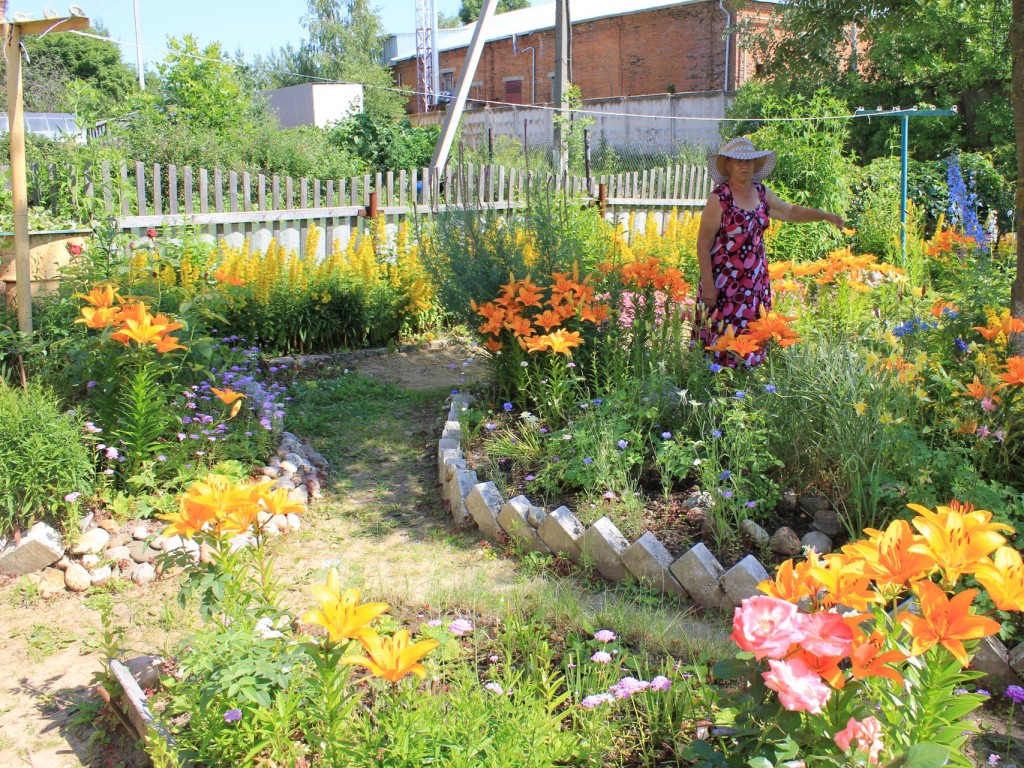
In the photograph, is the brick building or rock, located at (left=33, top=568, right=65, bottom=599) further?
the brick building

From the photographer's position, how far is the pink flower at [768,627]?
1.39m

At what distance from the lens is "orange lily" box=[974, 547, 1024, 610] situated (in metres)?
1.40

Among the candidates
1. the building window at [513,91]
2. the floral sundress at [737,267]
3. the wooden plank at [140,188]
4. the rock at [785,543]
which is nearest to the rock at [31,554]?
the rock at [785,543]

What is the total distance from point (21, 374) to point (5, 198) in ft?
10.00

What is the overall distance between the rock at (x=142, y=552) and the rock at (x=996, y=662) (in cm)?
305

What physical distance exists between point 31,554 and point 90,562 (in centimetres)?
23

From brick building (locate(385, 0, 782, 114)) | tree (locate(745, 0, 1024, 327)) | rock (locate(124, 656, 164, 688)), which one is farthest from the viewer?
brick building (locate(385, 0, 782, 114))

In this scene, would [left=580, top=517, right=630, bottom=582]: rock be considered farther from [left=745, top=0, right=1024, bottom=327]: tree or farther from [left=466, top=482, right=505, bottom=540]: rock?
[left=745, top=0, right=1024, bottom=327]: tree

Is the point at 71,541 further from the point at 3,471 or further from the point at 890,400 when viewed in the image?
the point at 890,400

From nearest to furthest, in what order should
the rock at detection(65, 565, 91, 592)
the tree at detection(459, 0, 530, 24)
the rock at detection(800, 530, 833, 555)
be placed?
the rock at detection(800, 530, 833, 555), the rock at detection(65, 565, 91, 592), the tree at detection(459, 0, 530, 24)

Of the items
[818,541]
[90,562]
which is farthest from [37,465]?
[818,541]

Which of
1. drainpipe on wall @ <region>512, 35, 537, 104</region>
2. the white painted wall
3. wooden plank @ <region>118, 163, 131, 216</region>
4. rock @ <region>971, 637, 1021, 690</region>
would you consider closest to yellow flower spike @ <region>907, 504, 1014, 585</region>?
rock @ <region>971, 637, 1021, 690</region>

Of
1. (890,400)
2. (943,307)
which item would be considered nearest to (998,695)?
(890,400)

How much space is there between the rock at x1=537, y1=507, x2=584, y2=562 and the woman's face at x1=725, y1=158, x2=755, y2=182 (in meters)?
2.15
